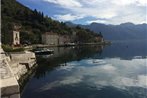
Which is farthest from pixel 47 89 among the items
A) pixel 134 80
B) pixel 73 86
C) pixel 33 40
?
pixel 33 40

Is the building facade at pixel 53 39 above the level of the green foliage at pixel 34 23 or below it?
below

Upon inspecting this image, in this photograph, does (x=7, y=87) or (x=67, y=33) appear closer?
(x=7, y=87)

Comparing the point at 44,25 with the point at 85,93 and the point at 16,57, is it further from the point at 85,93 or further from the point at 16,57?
the point at 85,93

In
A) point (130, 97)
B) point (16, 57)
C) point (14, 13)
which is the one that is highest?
point (14, 13)

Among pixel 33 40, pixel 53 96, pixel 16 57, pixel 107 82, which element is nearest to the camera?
pixel 53 96

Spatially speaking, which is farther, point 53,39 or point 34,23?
point 34,23

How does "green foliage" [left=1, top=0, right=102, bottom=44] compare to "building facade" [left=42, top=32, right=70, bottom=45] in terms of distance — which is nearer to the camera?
"building facade" [left=42, top=32, right=70, bottom=45]

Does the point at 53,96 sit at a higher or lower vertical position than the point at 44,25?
lower

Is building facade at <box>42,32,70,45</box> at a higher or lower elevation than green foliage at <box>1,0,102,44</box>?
lower

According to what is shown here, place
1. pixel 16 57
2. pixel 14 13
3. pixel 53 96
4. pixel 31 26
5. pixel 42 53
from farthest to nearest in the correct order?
pixel 14 13 → pixel 31 26 → pixel 42 53 → pixel 16 57 → pixel 53 96

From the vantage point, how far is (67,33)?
16025 centimetres

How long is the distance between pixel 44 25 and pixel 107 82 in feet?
412

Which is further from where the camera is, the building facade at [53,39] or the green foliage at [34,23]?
the green foliage at [34,23]

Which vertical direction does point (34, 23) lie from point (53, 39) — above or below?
above
